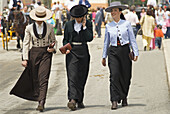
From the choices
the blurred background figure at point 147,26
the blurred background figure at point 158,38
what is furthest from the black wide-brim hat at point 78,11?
the blurred background figure at point 158,38

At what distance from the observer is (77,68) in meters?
10.1

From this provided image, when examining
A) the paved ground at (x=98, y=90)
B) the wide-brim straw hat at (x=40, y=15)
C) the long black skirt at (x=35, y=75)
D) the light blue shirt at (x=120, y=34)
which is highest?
the wide-brim straw hat at (x=40, y=15)

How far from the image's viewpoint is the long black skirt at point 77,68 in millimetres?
10047

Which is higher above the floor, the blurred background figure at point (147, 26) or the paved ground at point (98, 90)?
the blurred background figure at point (147, 26)

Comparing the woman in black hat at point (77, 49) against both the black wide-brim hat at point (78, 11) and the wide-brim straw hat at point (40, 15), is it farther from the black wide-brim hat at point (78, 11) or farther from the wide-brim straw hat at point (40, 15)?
the wide-brim straw hat at point (40, 15)

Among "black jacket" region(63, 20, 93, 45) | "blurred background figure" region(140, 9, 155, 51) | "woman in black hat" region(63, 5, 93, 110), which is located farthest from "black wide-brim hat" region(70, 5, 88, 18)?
"blurred background figure" region(140, 9, 155, 51)

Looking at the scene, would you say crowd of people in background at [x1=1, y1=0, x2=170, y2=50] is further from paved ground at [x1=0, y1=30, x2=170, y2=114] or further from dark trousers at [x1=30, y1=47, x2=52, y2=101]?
dark trousers at [x1=30, y1=47, x2=52, y2=101]

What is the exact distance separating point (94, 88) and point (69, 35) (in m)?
2.93

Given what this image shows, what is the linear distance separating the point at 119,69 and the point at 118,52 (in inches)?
11.6

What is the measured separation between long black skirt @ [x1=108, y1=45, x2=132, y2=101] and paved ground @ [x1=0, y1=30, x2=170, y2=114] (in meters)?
0.32

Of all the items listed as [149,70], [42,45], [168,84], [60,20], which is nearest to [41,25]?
[42,45]

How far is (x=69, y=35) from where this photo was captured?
10.1 metres

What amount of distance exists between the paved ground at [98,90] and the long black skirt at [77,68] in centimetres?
39

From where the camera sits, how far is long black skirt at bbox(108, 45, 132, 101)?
993cm
